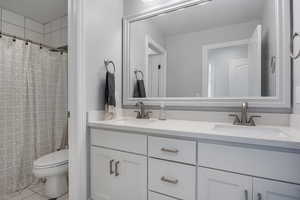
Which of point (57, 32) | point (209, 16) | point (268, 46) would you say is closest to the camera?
point (268, 46)

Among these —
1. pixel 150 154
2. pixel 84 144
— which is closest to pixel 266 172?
pixel 150 154

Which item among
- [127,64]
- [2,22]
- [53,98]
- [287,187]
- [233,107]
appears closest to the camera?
[287,187]

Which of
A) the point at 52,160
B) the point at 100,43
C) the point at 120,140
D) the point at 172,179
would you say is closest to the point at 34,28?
the point at 100,43

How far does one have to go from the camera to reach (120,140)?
1196 mm

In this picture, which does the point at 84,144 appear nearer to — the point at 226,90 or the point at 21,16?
the point at 226,90

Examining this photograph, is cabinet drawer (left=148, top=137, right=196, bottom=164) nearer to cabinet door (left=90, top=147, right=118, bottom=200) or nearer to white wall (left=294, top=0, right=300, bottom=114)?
cabinet door (left=90, top=147, right=118, bottom=200)

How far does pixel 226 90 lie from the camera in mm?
1334

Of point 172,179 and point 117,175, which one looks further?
point 117,175

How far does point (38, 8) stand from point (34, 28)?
0.45 m

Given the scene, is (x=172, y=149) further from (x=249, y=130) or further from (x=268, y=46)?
(x=268, y=46)

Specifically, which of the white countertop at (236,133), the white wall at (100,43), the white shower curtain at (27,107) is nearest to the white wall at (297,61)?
the white countertop at (236,133)

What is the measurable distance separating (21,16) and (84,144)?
2.33 metres

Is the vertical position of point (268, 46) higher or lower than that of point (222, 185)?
higher

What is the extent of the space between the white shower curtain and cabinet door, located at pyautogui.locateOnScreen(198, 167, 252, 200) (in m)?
2.05
